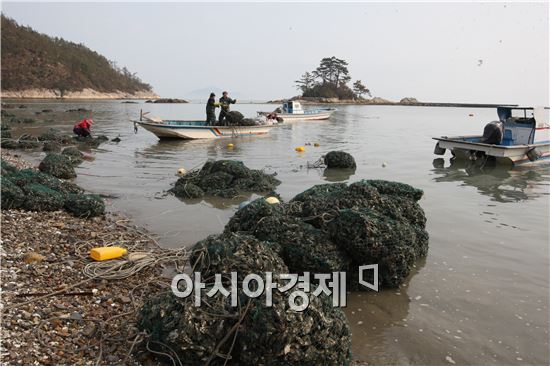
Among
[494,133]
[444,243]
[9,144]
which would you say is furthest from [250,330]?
[9,144]

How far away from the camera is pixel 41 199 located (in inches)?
250

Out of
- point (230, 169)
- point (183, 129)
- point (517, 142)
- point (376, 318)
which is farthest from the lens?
point (183, 129)

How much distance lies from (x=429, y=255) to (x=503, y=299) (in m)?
1.30

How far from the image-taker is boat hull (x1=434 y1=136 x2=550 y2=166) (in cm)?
1380

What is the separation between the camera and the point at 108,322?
3439 mm

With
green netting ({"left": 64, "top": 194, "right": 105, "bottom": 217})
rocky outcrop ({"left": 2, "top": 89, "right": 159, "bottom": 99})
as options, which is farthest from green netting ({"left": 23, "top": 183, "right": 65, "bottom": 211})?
rocky outcrop ({"left": 2, "top": 89, "right": 159, "bottom": 99})

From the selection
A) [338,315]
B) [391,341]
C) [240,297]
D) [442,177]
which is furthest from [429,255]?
[442,177]

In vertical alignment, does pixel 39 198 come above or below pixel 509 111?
below

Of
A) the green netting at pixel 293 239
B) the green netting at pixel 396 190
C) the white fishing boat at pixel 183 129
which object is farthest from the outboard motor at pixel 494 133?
the green netting at pixel 293 239

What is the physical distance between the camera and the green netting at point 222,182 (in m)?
9.16

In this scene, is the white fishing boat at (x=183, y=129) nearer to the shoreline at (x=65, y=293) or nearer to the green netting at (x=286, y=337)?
the shoreline at (x=65, y=293)

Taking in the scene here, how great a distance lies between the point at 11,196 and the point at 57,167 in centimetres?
453

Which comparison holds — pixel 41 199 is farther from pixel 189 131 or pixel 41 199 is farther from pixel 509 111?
pixel 509 111

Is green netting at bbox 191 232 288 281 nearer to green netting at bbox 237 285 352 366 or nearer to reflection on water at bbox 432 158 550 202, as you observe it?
green netting at bbox 237 285 352 366
